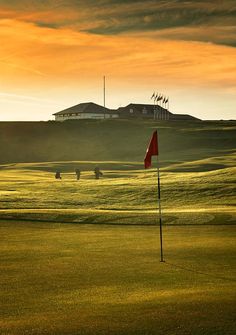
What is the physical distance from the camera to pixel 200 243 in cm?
2705

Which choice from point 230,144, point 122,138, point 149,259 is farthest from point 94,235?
point 122,138

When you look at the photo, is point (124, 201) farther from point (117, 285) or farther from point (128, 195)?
point (117, 285)

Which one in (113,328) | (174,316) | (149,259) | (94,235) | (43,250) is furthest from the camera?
(94,235)

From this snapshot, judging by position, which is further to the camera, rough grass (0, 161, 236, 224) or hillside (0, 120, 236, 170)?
hillside (0, 120, 236, 170)

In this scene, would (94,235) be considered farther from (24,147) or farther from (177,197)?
(24,147)

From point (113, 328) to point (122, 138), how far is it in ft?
576

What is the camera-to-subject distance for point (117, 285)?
59.3ft

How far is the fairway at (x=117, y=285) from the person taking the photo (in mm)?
14055

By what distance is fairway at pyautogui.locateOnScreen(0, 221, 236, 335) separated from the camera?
1405 centimetres

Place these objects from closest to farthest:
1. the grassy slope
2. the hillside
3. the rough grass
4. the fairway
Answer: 1. the fairway
2. the rough grass
3. the grassy slope
4. the hillside

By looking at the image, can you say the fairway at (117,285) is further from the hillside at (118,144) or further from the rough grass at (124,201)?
the hillside at (118,144)

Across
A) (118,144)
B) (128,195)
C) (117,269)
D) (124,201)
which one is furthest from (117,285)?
(118,144)

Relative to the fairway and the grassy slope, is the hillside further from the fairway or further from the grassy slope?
the fairway

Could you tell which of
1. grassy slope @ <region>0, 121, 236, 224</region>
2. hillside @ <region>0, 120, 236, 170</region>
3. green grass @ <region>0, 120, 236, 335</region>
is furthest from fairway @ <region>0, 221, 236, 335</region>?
hillside @ <region>0, 120, 236, 170</region>
